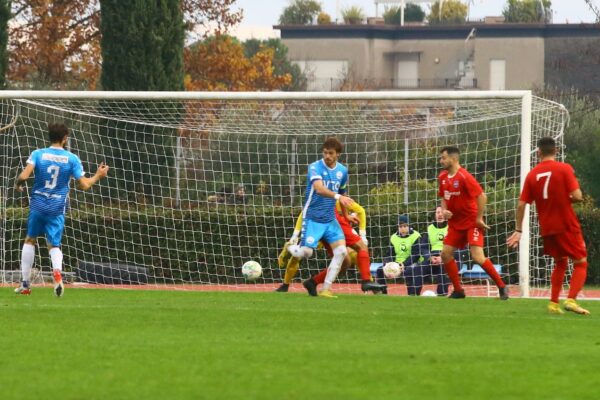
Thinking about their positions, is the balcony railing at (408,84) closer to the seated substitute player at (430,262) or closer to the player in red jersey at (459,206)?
the seated substitute player at (430,262)

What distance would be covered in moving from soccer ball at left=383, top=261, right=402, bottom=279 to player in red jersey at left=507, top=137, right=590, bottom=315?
23.6ft

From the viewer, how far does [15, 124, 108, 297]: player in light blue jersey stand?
15852 millimetres

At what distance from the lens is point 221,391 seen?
8.45 m

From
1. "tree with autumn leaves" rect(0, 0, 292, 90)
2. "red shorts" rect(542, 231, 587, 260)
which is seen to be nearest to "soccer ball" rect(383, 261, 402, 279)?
"red shorts" rect(542, 231, 587, 260)

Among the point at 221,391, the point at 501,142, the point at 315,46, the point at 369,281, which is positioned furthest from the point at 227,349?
the point at 315,46

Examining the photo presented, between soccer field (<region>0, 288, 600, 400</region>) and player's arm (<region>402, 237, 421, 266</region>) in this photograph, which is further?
player's arm (<region>402, 237, 421, 266</region>)

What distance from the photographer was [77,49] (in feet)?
151

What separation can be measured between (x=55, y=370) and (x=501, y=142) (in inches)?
660

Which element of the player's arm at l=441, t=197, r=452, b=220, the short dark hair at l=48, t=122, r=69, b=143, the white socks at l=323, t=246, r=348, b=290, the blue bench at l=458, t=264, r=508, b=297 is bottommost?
the blue bench at l=458, t=264, r=508, b=297

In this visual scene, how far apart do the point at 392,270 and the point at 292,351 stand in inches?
439

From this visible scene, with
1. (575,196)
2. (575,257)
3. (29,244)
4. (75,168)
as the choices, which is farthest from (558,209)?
(29,244)

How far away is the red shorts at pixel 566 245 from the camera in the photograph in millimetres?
13977

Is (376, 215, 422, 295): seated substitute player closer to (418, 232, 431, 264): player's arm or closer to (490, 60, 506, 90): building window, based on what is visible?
(418, 232, 431, 264): player's arm

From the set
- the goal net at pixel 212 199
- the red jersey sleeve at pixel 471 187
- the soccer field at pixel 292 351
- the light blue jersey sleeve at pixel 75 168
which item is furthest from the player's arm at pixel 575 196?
the goal net at pixel 212 199
